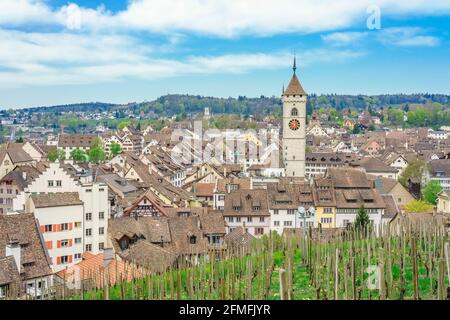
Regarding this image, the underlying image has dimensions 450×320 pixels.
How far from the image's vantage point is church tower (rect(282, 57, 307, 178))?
159ft

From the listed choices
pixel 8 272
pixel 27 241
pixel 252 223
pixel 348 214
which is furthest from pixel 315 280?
pixel 348 214

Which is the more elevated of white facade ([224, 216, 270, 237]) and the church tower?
the church tower

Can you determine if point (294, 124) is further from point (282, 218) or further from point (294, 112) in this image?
point (282, 218)

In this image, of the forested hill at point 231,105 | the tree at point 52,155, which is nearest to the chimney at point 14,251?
the tree at point 52,155

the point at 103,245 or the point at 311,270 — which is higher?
the point at 311,270

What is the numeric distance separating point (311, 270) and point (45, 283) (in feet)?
26.0

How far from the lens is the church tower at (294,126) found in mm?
48375

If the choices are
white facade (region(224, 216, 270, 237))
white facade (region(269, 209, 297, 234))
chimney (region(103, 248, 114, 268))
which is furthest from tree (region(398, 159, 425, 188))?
chimney (region(103, 248, 114, 268))

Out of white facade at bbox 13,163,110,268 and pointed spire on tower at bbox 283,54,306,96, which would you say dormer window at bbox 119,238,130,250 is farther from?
pointed spire on tower at bbox 283,54,306,96

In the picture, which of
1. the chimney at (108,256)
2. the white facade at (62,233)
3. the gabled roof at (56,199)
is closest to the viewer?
the chimney at (108,256)

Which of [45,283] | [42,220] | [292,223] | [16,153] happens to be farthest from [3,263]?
[16,153]

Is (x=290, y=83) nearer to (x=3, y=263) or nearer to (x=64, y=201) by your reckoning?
(x=64, y=201)

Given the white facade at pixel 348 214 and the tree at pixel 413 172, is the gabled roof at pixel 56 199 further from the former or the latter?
the tree at pixel 413 172
